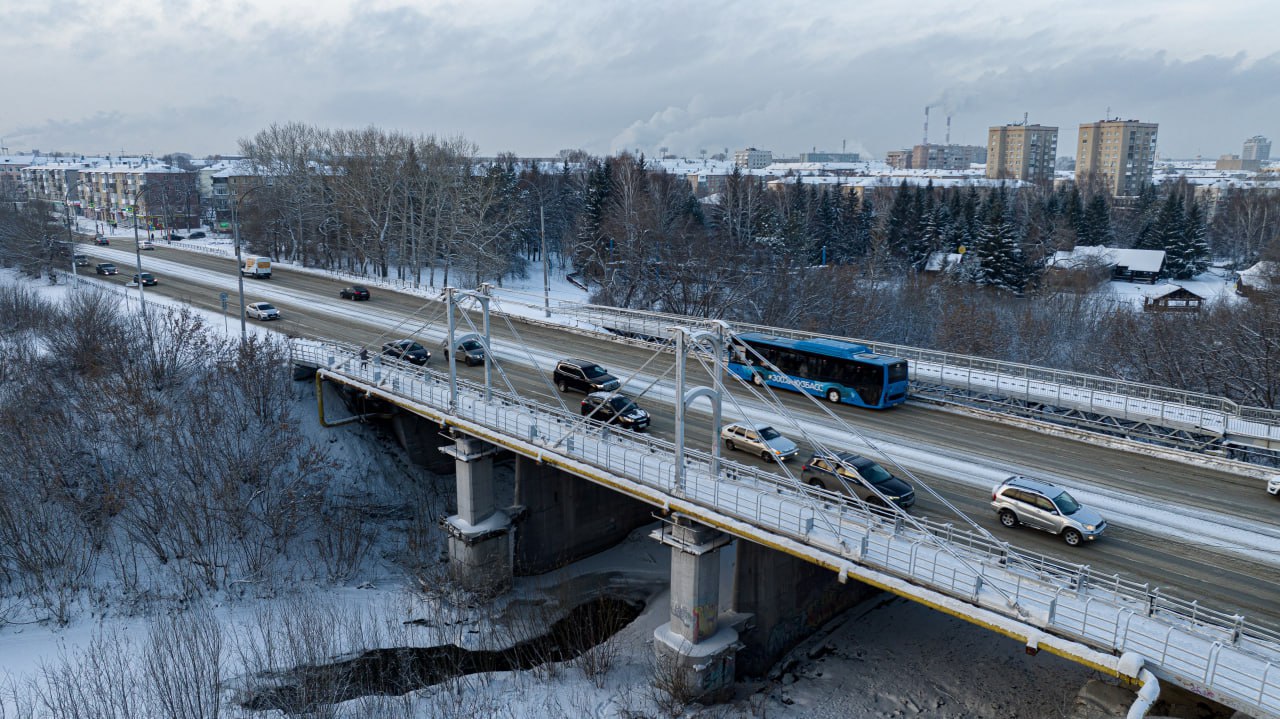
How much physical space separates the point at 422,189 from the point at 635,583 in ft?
146

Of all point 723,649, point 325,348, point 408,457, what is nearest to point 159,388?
point 325,348

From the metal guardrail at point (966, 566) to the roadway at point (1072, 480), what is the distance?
128 cm

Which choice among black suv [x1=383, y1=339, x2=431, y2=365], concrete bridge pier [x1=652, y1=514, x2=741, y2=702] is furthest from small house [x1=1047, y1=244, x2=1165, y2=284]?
concrete bridge pier [x1=652, y1=514, x2=741, y2=702]

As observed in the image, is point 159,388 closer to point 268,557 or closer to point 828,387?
point 268,557

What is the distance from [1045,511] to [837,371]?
1113cm

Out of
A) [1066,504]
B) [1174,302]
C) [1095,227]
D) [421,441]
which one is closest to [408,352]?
[421,441]

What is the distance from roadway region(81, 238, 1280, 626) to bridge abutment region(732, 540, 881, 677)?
2851 millimetres

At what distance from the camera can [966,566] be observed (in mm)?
16234

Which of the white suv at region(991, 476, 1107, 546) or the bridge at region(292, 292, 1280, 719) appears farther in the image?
the white suv at region(991, 476, 1107, 546)

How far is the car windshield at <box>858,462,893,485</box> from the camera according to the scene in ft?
66.2

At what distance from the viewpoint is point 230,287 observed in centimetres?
5694

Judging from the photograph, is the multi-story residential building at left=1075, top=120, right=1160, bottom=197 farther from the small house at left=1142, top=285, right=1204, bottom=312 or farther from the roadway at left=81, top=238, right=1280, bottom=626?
the roadway at left=81, top=238, right=1280, bottom=626

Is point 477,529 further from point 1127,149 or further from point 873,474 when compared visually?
point 1127,149

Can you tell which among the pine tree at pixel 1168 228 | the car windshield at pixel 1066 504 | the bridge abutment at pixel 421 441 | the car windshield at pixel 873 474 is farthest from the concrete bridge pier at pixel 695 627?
the pine tree at pixel 1168 228
